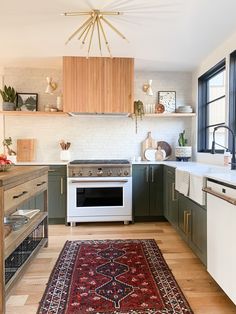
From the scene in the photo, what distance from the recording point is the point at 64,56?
11.6 feet

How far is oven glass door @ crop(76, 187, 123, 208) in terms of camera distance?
3.67m

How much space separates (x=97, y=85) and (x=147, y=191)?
168 centimetres

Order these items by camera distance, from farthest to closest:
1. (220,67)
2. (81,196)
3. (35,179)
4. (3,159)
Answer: (81,196)
(220,67)
(35,179)
(3,159)

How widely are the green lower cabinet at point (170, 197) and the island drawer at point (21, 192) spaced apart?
1.58 meters

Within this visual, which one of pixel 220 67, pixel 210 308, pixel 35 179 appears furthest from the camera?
pixel 220 67

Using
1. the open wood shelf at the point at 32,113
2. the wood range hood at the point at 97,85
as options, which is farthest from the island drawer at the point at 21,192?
the open wood shelf at the point at 32,113

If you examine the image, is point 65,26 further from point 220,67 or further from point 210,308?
point 210,308

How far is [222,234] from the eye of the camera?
1.77 meters

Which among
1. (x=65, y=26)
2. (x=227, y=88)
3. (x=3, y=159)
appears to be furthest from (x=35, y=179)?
(x=227, y=88)

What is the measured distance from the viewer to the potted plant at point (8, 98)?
3892mm

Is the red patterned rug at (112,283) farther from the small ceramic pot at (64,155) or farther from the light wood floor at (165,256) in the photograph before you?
the small ceramic pot at (64,155)

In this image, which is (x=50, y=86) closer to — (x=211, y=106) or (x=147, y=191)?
(x=147, y=191)

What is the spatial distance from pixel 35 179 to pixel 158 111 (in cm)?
241

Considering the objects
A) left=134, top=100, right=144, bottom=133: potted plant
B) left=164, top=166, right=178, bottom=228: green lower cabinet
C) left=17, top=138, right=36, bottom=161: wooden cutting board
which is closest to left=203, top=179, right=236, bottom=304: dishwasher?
left=164, top=166, right=178, bottom=228: green lower cabinet
